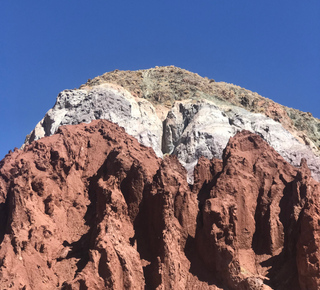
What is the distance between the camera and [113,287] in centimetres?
2697

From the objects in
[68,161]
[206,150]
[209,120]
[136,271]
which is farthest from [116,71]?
[136,271]

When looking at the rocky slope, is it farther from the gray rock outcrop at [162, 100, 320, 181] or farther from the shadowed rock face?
the shadowed rock face

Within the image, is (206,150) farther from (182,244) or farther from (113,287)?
(113,287)

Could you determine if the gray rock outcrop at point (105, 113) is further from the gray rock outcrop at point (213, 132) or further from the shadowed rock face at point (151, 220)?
the shadowed rock face at point (151, 220)

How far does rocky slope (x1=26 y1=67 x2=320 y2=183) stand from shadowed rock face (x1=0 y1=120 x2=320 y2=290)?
870 cm

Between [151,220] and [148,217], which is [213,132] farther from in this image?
[151,220]

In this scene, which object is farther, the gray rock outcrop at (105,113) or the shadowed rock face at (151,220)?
the gray rock outcrop at (105,113)

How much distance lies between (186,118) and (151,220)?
85.2ft

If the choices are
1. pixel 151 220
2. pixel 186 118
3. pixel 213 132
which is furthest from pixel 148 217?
pixel 186 118

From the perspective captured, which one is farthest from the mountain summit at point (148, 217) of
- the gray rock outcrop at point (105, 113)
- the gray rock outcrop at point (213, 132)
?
the gray rock outcrop at point (105, 113)

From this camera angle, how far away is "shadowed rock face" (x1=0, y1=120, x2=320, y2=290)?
28.4 metres

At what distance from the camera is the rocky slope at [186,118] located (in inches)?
1956

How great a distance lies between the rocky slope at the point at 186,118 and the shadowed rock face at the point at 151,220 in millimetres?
8697

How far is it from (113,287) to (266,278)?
361 inches
